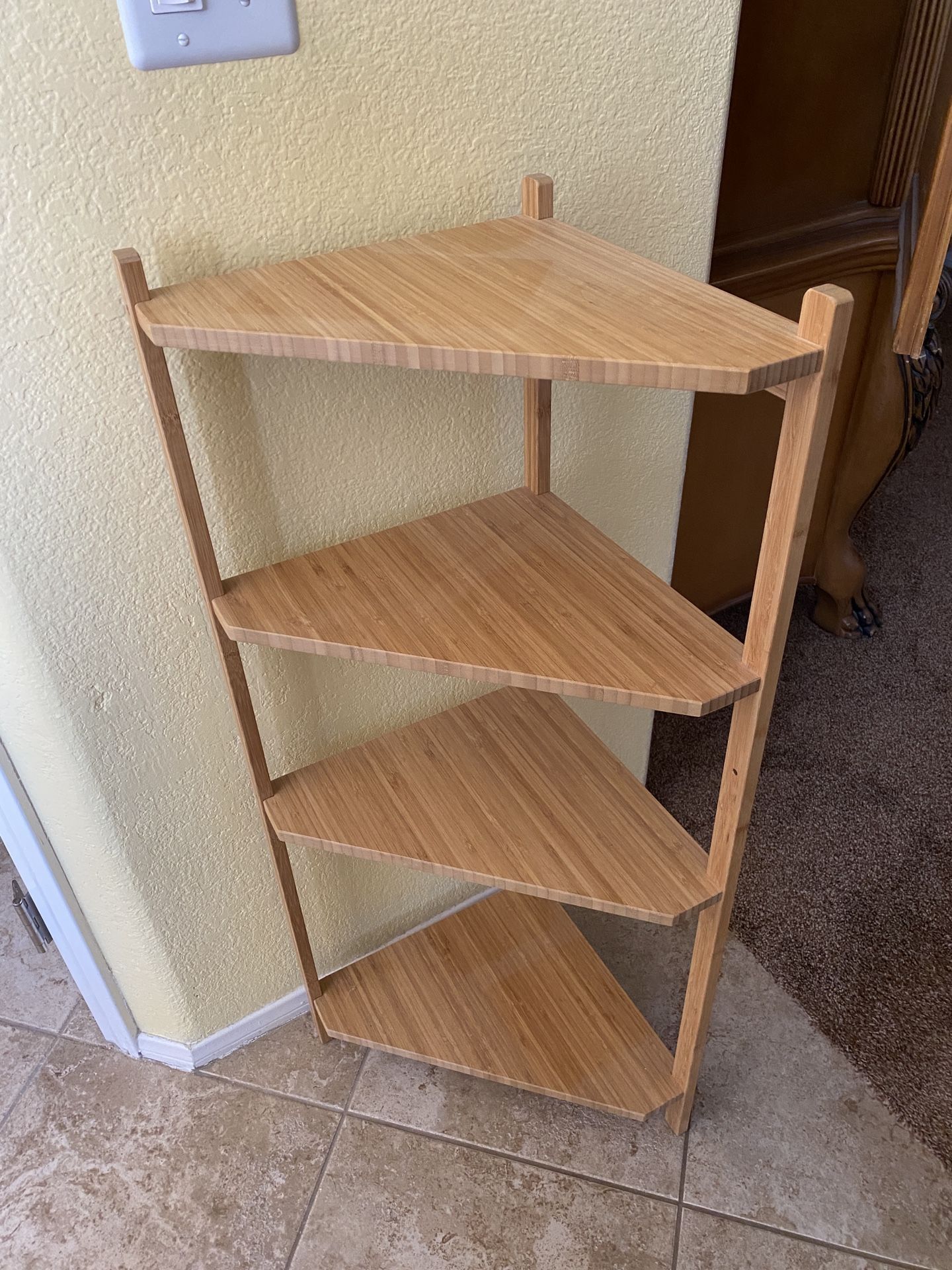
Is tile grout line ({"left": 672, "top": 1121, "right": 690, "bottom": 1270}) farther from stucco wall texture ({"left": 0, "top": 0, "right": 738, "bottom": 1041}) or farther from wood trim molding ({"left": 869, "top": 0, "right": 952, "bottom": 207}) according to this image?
wood trim molding ({"left": 869, "top": 0, "right": 952, "bottom": 207})

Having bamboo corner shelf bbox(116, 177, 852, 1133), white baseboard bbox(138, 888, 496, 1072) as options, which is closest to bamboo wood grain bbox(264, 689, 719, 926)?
bamboo corner shelf bbox(116, 177, 852, 1133)

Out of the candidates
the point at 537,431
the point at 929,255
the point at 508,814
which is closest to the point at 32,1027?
the point at 508,814

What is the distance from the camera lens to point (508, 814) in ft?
3.63

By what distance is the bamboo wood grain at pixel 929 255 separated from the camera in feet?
2.42

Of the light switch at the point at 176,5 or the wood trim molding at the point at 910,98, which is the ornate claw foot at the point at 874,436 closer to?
the wood trim molding at the point at 910,98

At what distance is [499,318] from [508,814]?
0.59 m

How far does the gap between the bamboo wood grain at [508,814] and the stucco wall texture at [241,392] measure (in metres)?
0.07

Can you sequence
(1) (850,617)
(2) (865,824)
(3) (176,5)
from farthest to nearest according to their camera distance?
1. (1) (850,617)
2. (2) (865,824)
3. (3) (176,5)

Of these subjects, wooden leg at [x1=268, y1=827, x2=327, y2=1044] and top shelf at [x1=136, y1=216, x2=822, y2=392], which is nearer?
top shelf at [x1=136, y1=216, x2=822, y2=392]

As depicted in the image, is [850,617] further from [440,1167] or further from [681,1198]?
[440,1167]

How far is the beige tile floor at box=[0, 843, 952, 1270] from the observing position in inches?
45.2

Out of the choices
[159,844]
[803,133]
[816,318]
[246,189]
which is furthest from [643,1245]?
[803,133]

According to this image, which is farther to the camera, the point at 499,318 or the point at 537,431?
the point at 537,431

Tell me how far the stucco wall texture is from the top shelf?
0.26ft
